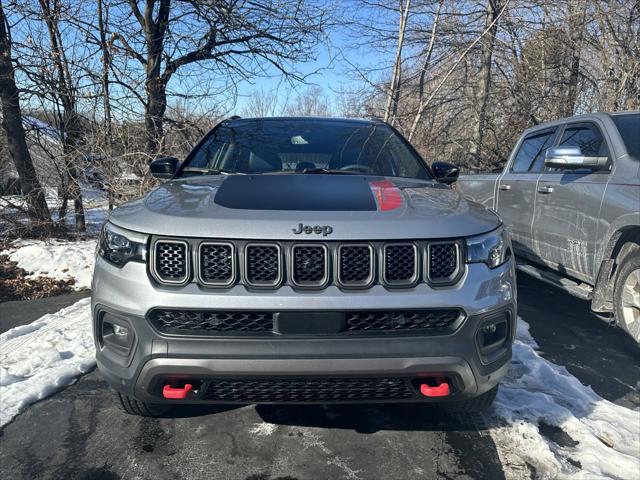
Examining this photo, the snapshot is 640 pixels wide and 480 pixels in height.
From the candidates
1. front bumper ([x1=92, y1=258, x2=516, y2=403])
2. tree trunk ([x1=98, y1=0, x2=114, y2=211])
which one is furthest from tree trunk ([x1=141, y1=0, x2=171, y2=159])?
front bumper ([x1=92, y1=258, x2=516, y2=403])

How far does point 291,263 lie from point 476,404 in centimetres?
135

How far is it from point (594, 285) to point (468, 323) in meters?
2.52

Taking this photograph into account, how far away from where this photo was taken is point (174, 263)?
212 centimetres

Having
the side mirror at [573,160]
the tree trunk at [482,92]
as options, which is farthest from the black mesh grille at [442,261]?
the tree trunk at [482,92]

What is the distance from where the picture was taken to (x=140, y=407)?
2521 mm

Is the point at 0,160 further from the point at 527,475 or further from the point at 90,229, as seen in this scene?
the point at 527,475

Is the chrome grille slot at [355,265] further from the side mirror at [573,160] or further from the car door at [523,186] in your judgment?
the car door at [523,186]

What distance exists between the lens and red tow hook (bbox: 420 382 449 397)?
2158 millimetres

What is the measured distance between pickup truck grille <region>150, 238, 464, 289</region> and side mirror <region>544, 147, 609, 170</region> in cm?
254

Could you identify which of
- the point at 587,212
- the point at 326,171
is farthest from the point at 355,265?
the point at 587,212

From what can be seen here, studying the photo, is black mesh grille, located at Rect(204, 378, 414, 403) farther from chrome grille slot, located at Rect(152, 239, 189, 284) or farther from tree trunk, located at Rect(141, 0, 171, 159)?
tree trunk, located at Rect(141, 0, 171, 159)

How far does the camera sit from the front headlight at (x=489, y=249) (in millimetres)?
2219

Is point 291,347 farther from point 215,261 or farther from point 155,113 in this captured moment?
point 155,113

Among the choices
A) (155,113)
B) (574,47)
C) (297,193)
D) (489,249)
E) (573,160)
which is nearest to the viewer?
(489,249)
